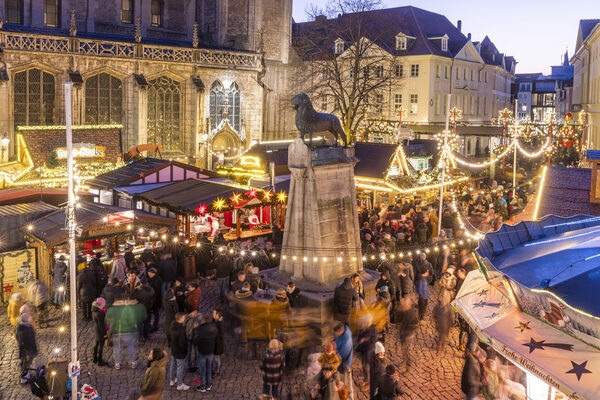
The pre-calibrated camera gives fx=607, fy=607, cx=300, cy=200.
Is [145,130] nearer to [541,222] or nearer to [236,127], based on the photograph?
[236,127]

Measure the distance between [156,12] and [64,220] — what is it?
73.3 feet

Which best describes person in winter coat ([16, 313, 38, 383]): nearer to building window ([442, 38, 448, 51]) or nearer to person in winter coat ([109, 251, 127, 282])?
person in winter coat ([109, 251, 127, 282])

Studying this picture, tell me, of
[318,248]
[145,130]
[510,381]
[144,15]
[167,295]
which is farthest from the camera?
[144,15]

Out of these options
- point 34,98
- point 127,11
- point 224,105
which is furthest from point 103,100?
point 224,105

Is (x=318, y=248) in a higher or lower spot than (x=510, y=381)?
higher

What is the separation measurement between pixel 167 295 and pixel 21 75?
20.2 metres

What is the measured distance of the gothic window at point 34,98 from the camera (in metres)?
26.7

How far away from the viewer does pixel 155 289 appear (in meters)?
12.3

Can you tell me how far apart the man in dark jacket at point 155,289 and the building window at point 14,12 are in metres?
22.1

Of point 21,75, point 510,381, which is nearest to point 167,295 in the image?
point 510,381

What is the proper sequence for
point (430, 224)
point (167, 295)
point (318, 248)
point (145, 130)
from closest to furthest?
point (167, 295) → point (318, 248) → point (430, 224) → point (145, 130)

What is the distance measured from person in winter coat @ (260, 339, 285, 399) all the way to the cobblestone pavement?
0.49 meters

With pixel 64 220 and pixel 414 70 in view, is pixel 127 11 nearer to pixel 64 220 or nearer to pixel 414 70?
pixel 64 220

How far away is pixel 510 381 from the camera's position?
784cm
